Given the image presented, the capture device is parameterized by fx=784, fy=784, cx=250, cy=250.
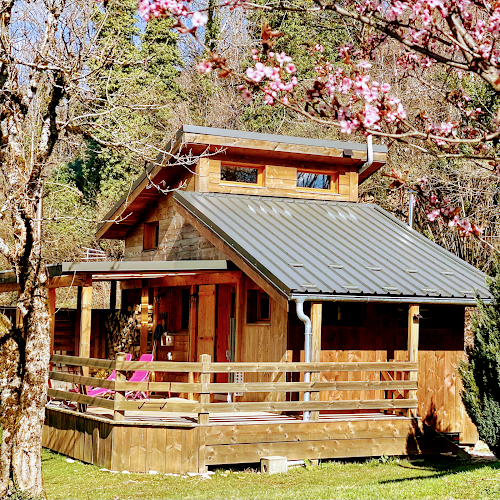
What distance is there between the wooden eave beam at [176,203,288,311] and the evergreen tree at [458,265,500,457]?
9.36 ft

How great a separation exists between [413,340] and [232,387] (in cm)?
334

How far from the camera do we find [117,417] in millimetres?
11156

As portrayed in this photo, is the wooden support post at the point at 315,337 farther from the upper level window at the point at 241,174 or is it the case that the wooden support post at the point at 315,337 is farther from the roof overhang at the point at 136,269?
the upper level window at the point at 241,174

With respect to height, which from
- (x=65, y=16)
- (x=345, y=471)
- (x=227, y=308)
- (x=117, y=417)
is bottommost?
(x=345, y=471)

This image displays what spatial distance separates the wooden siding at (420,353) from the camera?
13203 millimetres

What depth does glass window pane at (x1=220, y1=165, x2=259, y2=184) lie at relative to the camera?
52.3 ft

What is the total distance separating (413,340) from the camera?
1271 cm

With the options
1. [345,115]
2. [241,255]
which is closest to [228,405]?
[241,255]

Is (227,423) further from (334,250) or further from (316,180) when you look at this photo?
(316,180)

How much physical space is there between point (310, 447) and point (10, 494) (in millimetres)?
Result: 4900

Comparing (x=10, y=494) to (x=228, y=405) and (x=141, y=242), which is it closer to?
(x=228, y=405)

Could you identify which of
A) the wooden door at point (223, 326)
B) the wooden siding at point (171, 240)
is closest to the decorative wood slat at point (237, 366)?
the wooden door at point (223, 326)

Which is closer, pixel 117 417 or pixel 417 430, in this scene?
pixel 117 417

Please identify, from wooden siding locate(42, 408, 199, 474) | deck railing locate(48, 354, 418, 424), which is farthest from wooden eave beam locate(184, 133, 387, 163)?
wooden siding locate(42, 408, 199, 474)
